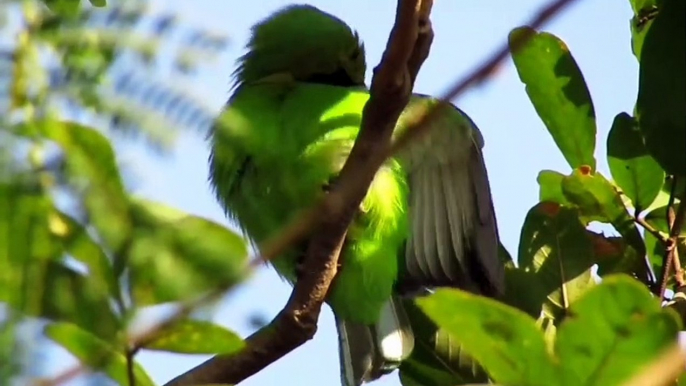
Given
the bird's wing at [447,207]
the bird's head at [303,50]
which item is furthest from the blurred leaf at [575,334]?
the bird's head at [303,50]

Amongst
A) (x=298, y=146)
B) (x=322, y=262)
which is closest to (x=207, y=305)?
(x=322, y=262)

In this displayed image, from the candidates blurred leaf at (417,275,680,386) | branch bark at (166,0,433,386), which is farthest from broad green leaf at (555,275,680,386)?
branch bark at (166,0,433,386)

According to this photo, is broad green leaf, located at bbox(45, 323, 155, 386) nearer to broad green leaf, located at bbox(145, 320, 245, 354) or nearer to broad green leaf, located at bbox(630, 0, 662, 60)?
broad green leaf, located at bbox(145, 320, 245, 354)

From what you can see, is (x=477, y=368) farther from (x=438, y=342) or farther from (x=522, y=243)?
(x=522, y=243)

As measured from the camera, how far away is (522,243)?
6.62 feet

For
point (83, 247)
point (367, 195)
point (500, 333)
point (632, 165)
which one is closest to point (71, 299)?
point (83, 247)

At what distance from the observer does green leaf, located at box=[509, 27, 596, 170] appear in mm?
1785

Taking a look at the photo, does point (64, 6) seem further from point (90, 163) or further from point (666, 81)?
point (666, 81)

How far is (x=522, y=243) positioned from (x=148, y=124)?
1454 millimetres

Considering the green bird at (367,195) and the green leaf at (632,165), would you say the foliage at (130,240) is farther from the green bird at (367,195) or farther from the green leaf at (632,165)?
the green bird at (367,195)

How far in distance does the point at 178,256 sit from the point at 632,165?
125 centimetres

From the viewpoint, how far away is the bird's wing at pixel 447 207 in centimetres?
255

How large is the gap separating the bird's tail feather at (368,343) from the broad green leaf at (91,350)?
1.42 meters

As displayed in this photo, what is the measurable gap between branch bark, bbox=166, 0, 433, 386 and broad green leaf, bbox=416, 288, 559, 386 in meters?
0.11
